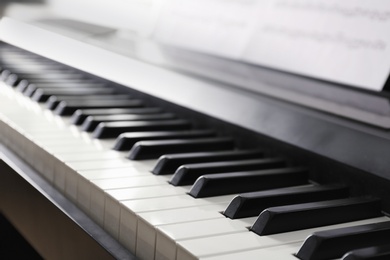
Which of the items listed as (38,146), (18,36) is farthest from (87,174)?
(18,36)

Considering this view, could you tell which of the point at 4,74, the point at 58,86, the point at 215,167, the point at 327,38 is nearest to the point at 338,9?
the point at 327,38

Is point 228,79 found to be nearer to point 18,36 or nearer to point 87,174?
point 87,174

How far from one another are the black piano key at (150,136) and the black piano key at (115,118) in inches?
5.6

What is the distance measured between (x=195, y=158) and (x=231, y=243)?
1.35 feet

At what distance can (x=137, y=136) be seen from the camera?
1.42m

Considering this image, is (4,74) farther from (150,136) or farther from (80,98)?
(150,136)

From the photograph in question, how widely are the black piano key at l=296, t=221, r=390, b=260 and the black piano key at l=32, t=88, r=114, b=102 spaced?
1155mm

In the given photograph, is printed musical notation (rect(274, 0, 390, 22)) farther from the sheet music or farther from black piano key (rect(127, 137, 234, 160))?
black piano key (rect(127, 137, 234, 160))

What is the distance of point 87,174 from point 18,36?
1437mm

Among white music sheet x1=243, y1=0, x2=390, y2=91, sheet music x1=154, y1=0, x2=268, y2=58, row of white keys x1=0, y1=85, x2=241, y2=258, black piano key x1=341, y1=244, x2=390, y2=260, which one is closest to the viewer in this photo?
black piano key x1=341, y1=244, x2=390, y2=260

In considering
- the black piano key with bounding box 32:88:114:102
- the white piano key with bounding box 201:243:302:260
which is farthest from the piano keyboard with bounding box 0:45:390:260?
the black piano key with bounding box 32:88:114:102

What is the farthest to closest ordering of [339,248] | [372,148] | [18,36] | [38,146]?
[18,36]
[38,146]
[372,148]
[339,248]

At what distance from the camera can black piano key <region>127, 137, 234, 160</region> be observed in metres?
1.31

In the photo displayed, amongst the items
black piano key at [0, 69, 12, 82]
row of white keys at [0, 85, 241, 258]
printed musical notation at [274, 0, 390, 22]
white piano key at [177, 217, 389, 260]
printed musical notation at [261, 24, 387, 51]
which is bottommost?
black piano key at [0, 69, 12, 82]
